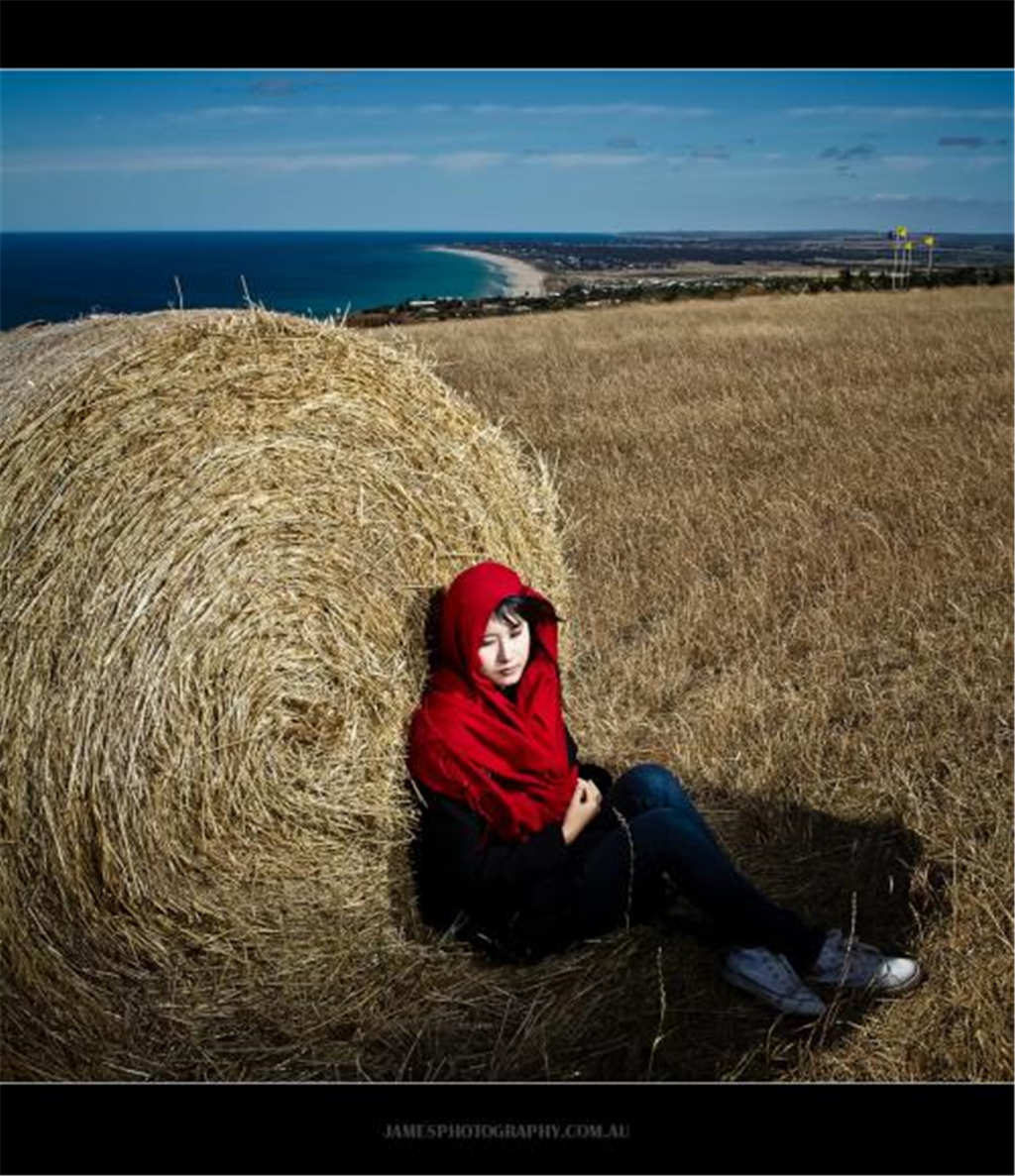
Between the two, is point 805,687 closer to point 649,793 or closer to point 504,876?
point 649,793

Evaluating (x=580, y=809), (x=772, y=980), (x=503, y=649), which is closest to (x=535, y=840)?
(x=580, y=809)

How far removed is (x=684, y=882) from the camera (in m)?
3.76

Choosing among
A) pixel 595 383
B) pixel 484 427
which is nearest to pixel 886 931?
pixel 484 427

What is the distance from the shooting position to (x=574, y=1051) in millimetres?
3695

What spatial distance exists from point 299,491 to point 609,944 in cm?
172

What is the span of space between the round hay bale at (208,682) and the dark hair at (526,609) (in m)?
0.49

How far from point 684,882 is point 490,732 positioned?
0.71m

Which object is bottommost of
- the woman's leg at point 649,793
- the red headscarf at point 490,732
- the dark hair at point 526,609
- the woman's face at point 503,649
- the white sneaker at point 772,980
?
the white sneaker at point 772,980

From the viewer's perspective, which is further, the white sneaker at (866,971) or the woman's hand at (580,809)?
the woman's hand at (580,809)

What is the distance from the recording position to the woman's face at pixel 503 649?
3748mm

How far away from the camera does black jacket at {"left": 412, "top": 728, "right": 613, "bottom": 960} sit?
3.66m

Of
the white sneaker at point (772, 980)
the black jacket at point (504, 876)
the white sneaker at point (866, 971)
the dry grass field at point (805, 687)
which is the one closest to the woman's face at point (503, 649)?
the black jacket at point (504, 876)

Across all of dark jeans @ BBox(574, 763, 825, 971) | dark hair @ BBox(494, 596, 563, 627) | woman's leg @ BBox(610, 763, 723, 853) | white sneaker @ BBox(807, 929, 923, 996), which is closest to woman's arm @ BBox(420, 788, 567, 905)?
dark jeans @ BBox(574, 763, 825, 971)

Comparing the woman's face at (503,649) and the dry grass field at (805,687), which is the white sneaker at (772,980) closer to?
the dry grass field at (805,687)
